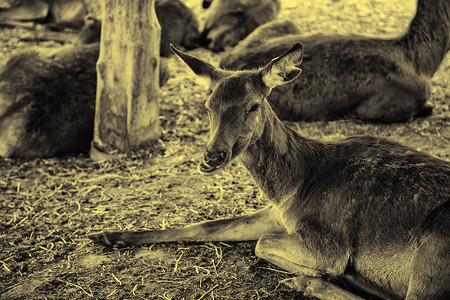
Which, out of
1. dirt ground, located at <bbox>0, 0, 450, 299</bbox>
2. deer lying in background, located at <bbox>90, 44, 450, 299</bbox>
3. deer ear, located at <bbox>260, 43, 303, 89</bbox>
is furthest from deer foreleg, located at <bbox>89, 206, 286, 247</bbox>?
deer ear, located at <bbox>260, 43, 303, 89</bbox>

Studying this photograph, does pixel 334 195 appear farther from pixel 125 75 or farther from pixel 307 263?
pixel 125 75

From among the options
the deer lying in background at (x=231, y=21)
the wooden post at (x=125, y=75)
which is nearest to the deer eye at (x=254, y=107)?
the wooden post at (x=125, y=75)

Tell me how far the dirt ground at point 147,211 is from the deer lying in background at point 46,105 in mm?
185

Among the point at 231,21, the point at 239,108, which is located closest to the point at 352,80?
the point at 231,21

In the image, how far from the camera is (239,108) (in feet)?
11.5

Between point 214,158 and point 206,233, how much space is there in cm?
108

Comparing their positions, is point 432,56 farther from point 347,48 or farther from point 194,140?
point 194,140

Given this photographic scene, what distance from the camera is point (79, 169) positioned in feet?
19.1

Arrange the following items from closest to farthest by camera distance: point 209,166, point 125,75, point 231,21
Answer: point 209,166, point 125,75, point 231,21

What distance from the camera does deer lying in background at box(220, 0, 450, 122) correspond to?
6777mm

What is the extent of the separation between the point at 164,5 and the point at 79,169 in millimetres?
4411

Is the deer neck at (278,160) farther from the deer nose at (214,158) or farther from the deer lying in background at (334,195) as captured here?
the deer nose at (214,158)

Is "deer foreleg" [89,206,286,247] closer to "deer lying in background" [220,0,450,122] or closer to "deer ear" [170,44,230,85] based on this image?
"deer ear" [170,44,230,85]

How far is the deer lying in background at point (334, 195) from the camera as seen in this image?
131 inches
